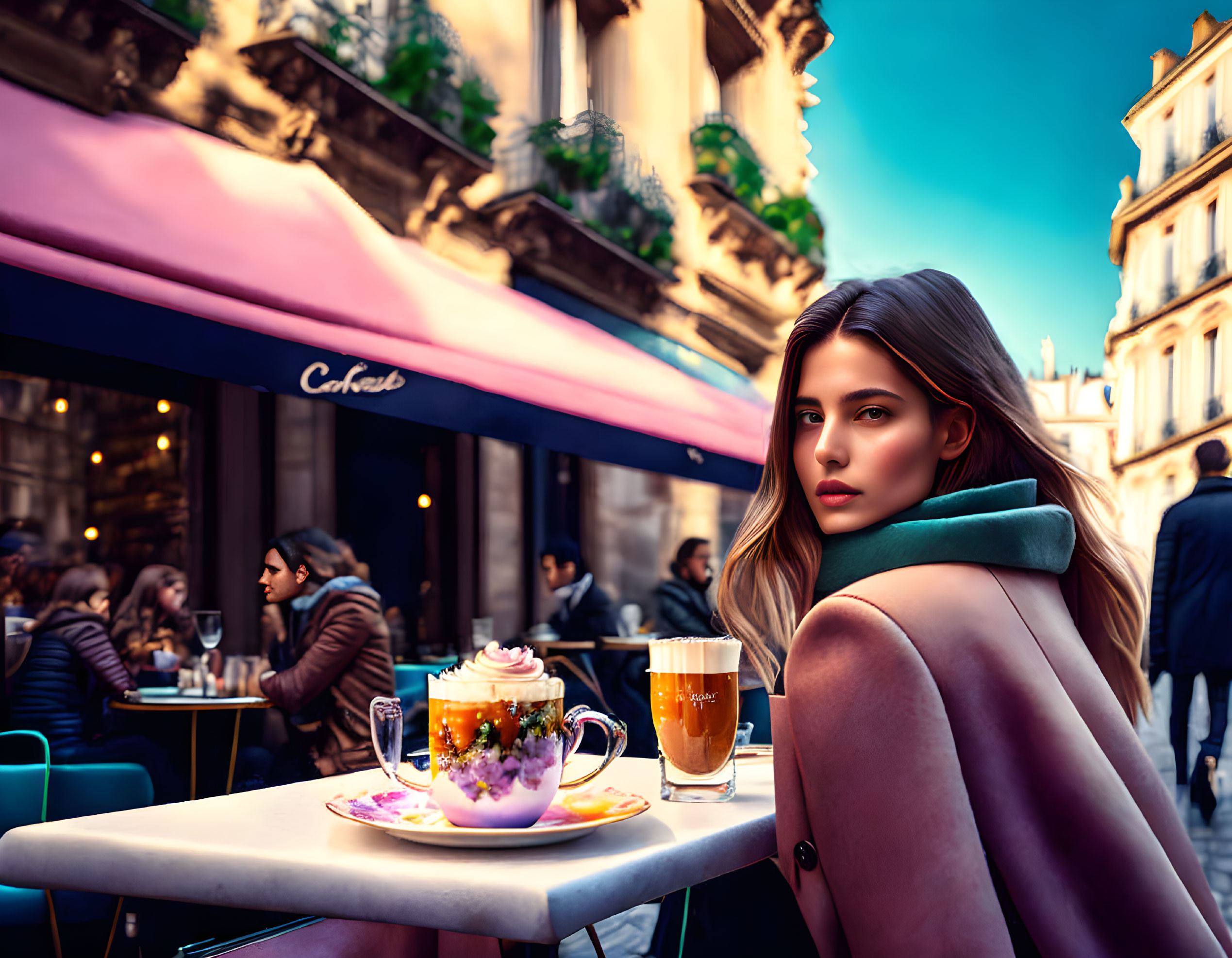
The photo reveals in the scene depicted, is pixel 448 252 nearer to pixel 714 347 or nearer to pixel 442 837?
pixel 714 347

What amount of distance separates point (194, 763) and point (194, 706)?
0.25m

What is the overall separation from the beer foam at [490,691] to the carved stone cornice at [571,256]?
6.55m

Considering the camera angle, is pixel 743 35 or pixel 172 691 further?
pixel 743 35

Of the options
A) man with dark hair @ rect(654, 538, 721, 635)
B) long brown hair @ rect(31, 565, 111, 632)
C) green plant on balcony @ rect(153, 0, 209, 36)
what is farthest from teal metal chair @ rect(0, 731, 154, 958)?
green plant on balcony @ rect(153, 0, 209, 36)

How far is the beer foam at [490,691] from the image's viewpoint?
1094 millimetres

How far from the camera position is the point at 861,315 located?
4.53ft

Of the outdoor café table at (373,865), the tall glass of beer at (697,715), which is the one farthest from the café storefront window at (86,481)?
the tall glass of beer at (697,715)

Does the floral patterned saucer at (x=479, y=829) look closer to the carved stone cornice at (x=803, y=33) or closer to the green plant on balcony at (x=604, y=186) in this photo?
the green plant on balcony at (x=604, y=186)

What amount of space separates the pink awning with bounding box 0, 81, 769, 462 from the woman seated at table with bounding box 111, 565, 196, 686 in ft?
6.75

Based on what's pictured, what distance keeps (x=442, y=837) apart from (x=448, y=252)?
20.8ft

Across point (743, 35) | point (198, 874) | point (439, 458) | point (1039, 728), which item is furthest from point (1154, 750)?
point (743, 35)

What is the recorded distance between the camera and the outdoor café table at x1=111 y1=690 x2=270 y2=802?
384 centimetres

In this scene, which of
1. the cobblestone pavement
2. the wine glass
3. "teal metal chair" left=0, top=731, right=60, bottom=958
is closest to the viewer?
"teal metal chair" left=0, top=731, right=60, bottom=958

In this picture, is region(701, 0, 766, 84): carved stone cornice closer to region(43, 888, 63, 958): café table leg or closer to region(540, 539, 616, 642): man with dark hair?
region(540, 539, 616, 642): man with dark hair
